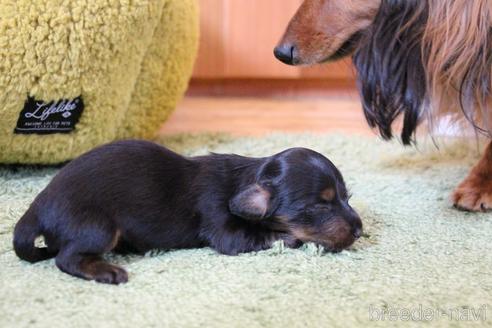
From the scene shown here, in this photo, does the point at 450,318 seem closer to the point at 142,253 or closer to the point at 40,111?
the point at 142,253

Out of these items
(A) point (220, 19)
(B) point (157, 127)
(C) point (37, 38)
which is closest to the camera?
(C) point (37, 38)

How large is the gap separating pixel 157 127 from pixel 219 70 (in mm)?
1072

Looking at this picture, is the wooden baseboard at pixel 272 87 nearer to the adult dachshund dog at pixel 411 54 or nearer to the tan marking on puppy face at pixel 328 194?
the adult dachshund dog at pixel 411 54

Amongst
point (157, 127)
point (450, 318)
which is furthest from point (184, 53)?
point (450, 318)

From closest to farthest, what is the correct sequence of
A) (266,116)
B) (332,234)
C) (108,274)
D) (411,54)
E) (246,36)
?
(108,274)
(332,234)
(411,54)
(266,116)
(246,36)

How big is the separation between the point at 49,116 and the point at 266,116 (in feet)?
3.90

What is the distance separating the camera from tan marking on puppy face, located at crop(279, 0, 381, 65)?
4.27ft

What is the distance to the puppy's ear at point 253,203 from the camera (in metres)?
1.01

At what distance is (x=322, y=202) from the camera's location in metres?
1.03

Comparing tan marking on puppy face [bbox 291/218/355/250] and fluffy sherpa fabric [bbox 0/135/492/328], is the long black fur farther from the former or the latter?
tan marking on puppy face [bbox 291/218/355/250]

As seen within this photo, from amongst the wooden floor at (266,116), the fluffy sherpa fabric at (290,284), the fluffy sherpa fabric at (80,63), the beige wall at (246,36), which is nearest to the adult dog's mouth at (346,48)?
the fluffy sherpa fabric at (290,284)

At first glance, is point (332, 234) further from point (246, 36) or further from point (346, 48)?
point (246, 36)

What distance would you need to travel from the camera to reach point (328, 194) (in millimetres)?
1027

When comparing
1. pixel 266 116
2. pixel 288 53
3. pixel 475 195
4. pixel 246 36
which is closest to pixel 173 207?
pixel 288 53
